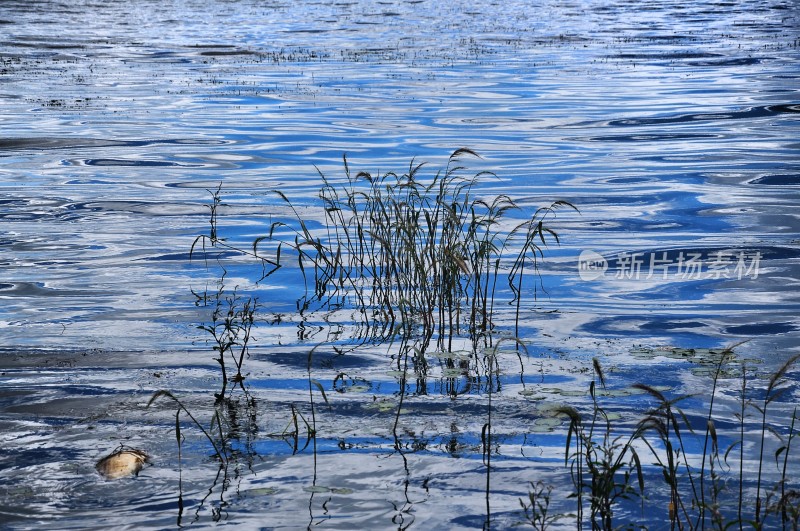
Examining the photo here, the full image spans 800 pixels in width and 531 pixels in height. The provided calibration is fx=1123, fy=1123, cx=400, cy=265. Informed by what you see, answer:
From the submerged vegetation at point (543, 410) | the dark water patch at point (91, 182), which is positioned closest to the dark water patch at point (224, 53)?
the dark water patch at point (91, 182)

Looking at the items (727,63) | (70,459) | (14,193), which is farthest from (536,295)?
(727,63)

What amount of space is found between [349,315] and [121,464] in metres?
2.94

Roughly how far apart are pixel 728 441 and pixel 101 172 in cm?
1030

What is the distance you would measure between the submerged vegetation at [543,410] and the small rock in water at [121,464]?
237 millimetres

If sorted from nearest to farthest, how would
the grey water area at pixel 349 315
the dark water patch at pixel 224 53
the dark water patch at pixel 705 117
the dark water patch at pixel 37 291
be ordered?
the grey water area at pixel 349 315 < the dark water patch at pixel 37 291 < the dark water patch at pixel 705 117 < the dark water patch at pixel 224 53

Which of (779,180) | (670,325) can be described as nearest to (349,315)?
(670,325)

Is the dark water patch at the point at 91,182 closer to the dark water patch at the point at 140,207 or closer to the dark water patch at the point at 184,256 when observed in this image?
the dark water patch at the point at 140,207

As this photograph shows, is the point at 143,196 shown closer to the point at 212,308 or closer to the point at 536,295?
the point at 212,308

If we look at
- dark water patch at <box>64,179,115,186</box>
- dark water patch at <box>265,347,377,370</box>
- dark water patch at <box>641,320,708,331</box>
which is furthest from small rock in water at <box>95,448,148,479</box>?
dark water patch at <box>64,179,115,186</box>

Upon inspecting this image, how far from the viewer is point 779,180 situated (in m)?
13.0

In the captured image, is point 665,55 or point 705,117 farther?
point 665,55

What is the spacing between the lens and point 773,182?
12945 mm

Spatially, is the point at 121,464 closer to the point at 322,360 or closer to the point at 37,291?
the point at 322,360

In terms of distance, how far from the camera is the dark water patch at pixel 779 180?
42.2 ft
